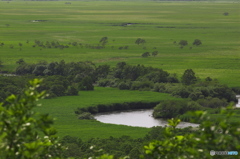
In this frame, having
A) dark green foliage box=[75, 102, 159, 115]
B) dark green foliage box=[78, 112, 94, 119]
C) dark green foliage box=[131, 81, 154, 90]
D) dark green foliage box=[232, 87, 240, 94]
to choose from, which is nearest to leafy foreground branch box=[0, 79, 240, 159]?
dark green foliage box=[78, 112, 94, 119]

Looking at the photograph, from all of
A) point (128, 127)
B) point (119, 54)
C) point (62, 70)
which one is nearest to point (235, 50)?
point (119, 54)

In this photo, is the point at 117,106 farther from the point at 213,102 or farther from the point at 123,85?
the point at 123,85

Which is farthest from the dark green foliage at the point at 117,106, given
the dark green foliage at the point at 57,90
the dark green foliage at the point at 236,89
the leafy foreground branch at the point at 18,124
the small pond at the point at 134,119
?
the leafy foreground branch at the point at 18,124

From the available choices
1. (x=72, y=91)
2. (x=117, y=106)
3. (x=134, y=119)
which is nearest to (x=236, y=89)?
(x=117, y=106)

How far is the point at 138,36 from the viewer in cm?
12206

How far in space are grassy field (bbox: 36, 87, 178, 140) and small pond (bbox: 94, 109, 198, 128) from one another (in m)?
2.22

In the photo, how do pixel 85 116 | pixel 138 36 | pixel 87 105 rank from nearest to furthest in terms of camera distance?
pixel 85 116
pixel 87 105
pixel 138 36

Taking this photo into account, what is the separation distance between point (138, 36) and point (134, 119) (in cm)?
7159

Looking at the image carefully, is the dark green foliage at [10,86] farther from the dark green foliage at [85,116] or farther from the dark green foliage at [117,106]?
the dark green foliage at [85,116]

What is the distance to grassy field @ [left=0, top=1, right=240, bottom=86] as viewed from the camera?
84938 mm

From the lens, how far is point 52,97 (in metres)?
60.2

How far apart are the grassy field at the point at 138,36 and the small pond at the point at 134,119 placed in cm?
1652

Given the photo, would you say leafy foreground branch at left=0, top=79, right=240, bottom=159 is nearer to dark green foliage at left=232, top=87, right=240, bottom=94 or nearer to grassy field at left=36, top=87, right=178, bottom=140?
grassy field at left=36, top=87, right=178, bottom=140

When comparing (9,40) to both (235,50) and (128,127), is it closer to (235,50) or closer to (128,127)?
(235,50)
